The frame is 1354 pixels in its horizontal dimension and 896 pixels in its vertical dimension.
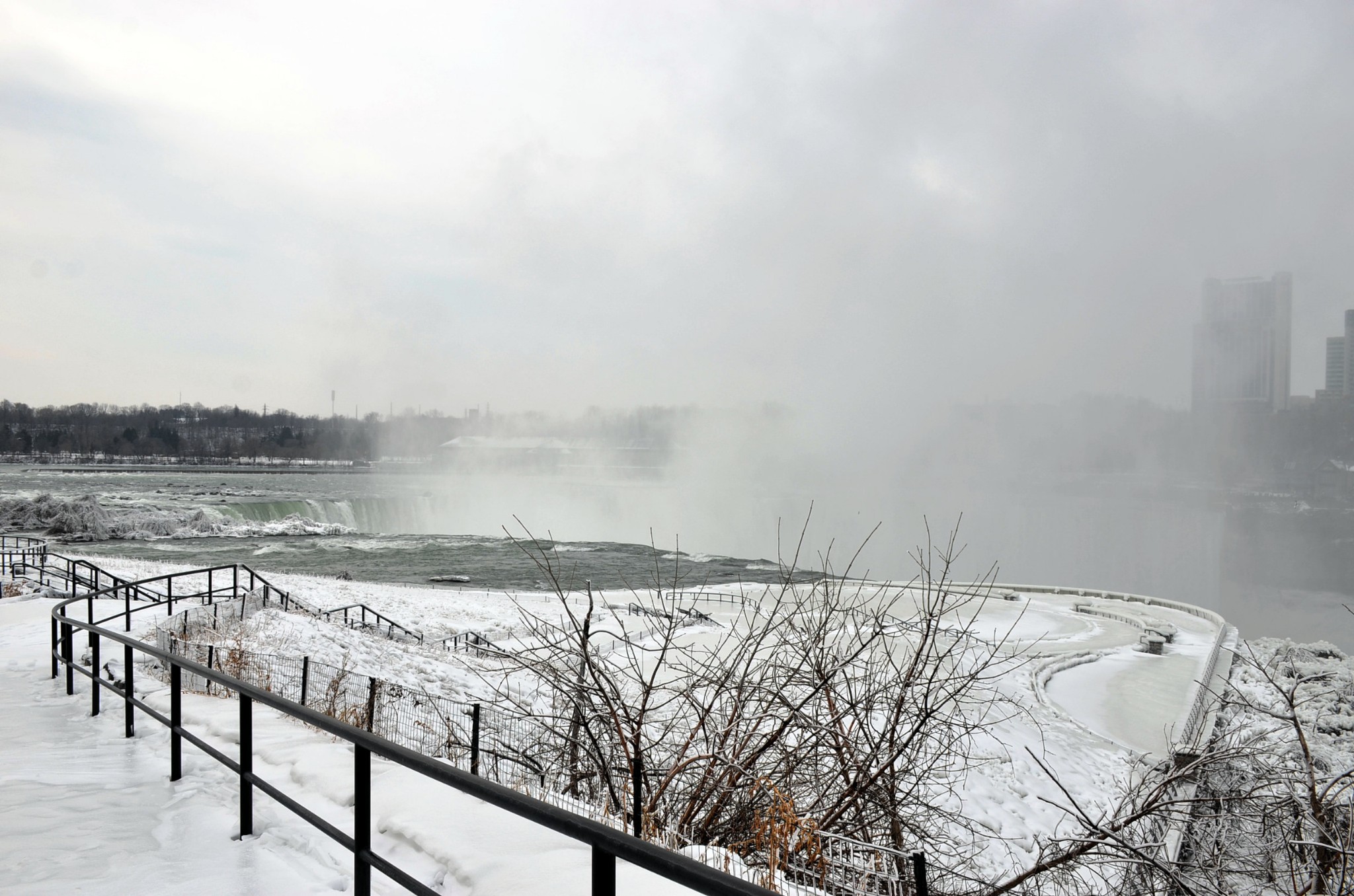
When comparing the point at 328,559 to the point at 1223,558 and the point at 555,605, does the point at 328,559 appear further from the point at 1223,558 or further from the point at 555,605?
the point at 1223,558

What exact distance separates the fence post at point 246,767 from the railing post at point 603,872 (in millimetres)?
2556

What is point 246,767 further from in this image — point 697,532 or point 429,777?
point 697,532

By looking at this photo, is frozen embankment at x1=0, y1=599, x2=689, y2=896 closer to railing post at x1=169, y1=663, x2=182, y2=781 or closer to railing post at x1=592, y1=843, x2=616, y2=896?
railing post at x1=169, y1=663, x2=182, y2=781

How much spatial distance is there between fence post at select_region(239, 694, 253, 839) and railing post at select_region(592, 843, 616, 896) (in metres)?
2.56

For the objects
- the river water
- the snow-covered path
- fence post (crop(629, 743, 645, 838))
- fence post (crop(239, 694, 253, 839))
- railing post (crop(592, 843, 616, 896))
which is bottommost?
the river water

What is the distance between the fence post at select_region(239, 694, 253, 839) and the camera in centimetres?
359

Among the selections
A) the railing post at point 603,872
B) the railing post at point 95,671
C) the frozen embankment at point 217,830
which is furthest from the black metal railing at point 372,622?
the railing post at point 603,872

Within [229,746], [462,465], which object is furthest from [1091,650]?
[462,465]

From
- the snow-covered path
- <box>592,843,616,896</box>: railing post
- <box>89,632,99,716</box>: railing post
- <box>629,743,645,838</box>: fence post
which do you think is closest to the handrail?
<box>592,843,616,896</box>: railing post

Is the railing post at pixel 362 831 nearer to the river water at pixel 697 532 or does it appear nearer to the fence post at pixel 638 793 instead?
the fence post at pixel 638 793

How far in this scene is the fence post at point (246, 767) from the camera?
11.8 ft

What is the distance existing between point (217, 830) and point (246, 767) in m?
0.58

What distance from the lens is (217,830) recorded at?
3.97 meters

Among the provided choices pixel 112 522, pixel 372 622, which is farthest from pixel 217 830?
pixel 112 522
